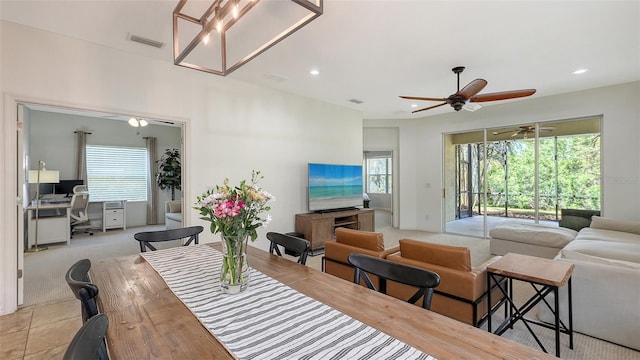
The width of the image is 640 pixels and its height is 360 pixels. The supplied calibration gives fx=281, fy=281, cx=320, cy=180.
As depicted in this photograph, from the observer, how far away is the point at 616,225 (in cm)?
412

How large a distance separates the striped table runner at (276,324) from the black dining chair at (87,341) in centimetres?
34

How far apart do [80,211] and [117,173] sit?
1.34 metres

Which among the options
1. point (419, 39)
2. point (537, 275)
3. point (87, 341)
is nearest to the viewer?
point (87, 341)

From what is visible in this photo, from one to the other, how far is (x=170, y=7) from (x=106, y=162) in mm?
6249

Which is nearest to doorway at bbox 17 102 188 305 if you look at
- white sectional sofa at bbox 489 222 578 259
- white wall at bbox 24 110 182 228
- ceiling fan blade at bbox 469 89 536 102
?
white wall at bbox 24 110 182 228

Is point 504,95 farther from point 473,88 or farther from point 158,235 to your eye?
point 158,235

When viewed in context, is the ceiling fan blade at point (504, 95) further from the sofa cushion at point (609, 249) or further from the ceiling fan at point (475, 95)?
the sofa cushion at point (609, 249)

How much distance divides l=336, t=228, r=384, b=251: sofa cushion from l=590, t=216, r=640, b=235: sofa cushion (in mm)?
3937

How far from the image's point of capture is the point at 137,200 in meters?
7.43

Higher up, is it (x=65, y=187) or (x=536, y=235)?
(x=65, y=187)

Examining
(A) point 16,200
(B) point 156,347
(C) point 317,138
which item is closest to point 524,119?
(C) point 317,138

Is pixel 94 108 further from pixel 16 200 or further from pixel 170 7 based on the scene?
pixel 170 7

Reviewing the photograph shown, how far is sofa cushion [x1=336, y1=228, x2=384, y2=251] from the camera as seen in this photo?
2.74 metres

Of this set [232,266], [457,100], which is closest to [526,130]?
[457,100]
